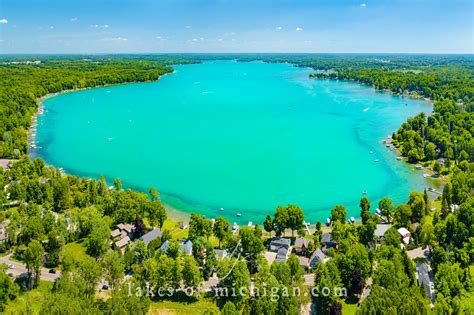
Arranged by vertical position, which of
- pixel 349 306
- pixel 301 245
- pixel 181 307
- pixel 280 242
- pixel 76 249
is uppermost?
pixel 280 242

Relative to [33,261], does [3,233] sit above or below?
below

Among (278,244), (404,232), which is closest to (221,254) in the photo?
(278,244)

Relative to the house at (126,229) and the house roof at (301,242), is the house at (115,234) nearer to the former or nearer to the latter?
the house at (126,229)

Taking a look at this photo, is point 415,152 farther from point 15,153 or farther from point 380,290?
point 15,153

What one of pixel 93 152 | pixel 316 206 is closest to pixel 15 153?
pixel 93 152

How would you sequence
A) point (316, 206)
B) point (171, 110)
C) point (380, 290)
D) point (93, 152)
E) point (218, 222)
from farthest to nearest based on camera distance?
point (171, 110) < point (93, 152) < point (316, 206) < point (218, 222) < point (380, 290)

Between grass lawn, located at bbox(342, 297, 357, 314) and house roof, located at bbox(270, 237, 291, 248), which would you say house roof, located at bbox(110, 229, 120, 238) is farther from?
grass lawn, located at bbox(342, 297, 357, 314)

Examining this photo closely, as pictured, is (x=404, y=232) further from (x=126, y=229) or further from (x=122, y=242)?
(x=126, y=229)
